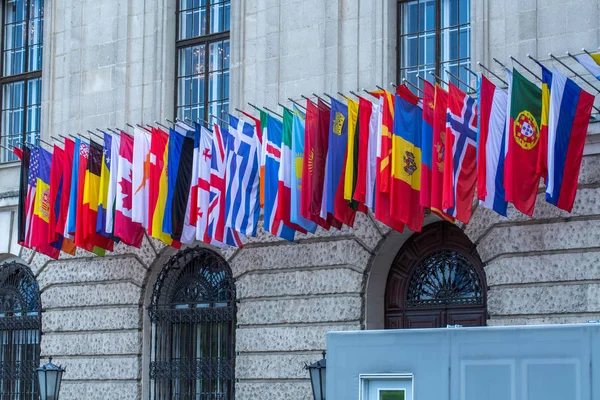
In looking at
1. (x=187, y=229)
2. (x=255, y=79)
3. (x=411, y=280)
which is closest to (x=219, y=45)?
(x=255, y=79)

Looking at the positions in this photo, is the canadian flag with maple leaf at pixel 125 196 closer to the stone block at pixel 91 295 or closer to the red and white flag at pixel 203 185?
the stone block at pixel 91 295

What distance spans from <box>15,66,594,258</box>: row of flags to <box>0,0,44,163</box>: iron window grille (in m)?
2.01

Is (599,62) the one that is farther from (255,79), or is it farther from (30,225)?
(30,225)

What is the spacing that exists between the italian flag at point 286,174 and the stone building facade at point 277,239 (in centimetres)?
116

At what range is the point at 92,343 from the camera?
26.3m

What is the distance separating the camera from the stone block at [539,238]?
19.8 metres

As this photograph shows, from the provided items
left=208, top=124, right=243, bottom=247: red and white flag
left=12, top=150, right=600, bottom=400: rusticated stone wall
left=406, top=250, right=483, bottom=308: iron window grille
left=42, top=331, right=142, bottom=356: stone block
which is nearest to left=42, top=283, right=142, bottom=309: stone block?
left=12, top=150, right=600, bottom=400: rusticated stone wall

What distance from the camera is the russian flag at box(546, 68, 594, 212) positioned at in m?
19.0

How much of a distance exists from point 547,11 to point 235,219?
20.2 ft

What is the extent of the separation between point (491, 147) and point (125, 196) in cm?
782

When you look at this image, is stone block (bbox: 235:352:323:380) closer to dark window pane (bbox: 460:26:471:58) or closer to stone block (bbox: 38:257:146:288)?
stone block (bbox: 38:257:146:288)

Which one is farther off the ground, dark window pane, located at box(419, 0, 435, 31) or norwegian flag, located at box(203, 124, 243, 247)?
dark window pane, located at box(419, 0, 435, 31)

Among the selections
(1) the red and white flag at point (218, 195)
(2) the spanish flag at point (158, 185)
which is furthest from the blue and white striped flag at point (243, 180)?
(2) the spanish flag at point (158, 185)

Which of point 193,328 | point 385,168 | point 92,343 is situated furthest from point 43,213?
point 385,168
